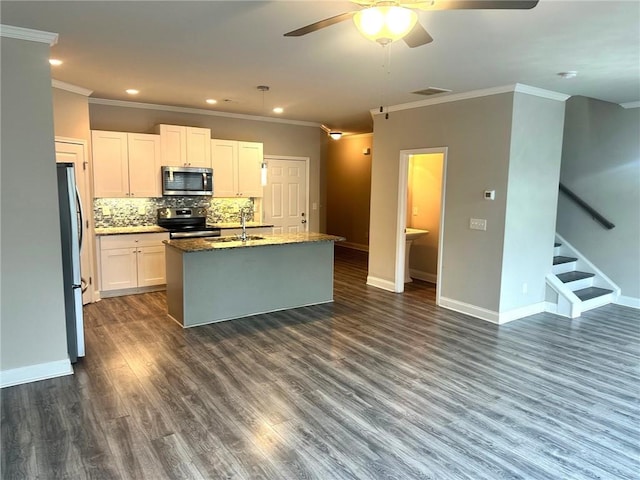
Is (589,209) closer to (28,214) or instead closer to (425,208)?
(425,208)

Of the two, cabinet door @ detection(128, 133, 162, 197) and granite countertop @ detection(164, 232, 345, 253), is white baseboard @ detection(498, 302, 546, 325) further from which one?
cabinet door @ detection(128, 133, 162, 197)

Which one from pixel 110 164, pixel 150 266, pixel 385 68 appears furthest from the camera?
pixel 150 266

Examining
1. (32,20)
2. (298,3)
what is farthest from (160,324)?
(298,3)

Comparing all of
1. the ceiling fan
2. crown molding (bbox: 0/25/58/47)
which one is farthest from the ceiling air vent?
crown molding (bbox: 0/25/58/47)

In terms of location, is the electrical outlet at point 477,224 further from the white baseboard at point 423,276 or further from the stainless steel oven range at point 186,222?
the stainless steel oven range at point 186,222

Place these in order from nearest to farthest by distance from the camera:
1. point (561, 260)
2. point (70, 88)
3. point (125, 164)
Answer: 1. point (70, 88)
2. point (125, 164)
3. point (561, 260)

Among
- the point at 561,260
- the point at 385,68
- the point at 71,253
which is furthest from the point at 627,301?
the point at 71,253

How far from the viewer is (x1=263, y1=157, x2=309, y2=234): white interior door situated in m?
7.73

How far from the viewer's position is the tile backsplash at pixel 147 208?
6.26 m

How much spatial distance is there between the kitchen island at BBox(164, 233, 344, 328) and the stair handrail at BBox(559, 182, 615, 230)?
366 centimetres

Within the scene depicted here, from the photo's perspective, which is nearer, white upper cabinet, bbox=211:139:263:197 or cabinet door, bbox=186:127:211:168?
cabinet door, bbox=186:127:211:168

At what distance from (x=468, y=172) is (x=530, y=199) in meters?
0.79

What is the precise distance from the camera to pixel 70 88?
16.8ft

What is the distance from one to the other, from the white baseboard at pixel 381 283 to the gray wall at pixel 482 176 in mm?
976
